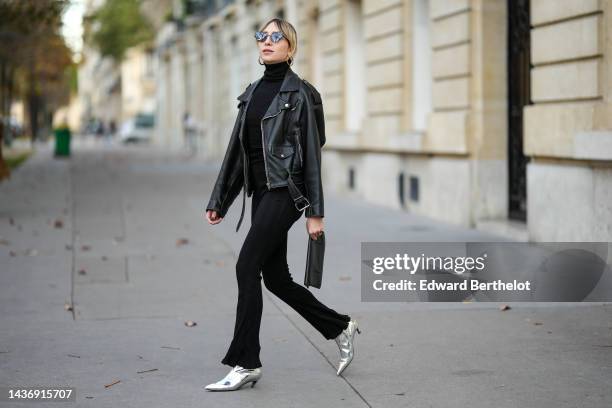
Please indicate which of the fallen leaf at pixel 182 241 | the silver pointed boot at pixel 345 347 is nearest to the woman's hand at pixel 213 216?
the silver pointed boot at pixel 345 347

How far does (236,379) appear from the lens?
5781 millimetres

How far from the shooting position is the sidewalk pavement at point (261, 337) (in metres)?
5.75

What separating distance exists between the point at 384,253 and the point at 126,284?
2.99 meters

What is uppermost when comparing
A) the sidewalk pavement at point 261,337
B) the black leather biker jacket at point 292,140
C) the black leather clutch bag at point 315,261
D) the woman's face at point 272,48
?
the woman's face at point 272,48

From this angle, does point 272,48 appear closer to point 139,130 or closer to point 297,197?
point 297,197

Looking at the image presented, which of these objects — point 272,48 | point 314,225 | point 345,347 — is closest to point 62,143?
point 345,347

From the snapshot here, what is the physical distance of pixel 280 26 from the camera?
5.76 metres

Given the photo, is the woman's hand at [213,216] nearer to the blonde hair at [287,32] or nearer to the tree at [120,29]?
the blonde hair at [287,32]

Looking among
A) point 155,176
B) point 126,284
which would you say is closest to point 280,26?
point 126,284

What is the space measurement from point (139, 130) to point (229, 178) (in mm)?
62527

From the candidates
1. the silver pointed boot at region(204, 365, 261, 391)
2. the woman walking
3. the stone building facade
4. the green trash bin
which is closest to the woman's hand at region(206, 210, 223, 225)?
the woman walking

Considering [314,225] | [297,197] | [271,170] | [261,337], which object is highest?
[271,170]

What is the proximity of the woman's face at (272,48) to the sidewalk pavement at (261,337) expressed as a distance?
176 cm

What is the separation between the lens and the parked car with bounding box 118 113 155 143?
67.2 m
